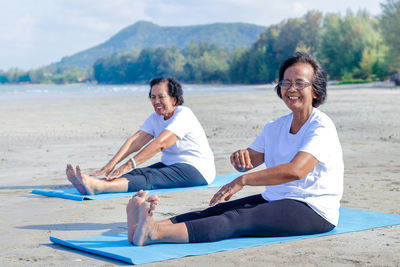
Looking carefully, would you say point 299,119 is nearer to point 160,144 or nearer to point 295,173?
point 295,173

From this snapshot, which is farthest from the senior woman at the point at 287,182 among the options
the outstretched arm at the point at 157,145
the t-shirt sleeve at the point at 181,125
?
the t-shirt sleeve at the point at 181,125

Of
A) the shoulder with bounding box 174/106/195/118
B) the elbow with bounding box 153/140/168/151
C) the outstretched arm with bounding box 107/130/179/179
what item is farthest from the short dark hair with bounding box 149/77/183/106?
the elbow with bounding box 153/140/168/151

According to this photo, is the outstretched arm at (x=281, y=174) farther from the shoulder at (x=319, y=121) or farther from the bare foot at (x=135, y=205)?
the bare foot at (x=135, y=205)

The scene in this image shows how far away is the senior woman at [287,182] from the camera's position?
12.8ft

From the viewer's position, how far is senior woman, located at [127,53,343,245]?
12.8 ft

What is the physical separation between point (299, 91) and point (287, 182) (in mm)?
602

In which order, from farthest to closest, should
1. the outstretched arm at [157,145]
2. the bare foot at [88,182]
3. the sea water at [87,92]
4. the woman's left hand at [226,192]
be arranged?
the sea water at [87,92]
the bare foot at [88,182]
the outstretched arm at [157,145]
the woman's left hand at [226,192]

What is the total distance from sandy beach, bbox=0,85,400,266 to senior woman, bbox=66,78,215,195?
0.27 meters

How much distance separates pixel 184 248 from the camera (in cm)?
408

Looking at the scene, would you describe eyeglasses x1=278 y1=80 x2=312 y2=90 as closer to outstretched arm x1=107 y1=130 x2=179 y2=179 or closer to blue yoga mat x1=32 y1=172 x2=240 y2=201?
outstretched arm x1=107 y1=130 x2=179 y2=179

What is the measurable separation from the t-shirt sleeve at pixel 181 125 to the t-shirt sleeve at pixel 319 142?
9.10ft

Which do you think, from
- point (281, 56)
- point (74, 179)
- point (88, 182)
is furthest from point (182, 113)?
point (281, 56)

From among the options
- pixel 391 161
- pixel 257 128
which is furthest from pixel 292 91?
pixel 257 128

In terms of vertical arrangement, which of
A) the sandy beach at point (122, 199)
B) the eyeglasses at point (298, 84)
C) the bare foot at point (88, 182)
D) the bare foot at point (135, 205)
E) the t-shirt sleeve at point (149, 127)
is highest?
the eyeglasses at point (298, 84)
